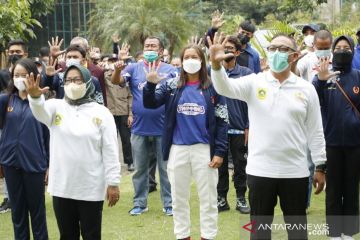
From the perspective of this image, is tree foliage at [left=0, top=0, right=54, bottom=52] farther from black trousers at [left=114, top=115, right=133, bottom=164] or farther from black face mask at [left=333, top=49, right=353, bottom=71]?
black face mask at [left=333, top=49, right=353, bottom=71]

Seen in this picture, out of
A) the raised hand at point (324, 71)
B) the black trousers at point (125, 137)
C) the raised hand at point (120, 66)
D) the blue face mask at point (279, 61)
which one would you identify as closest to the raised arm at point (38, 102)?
the blue face mask at point (279, 61)

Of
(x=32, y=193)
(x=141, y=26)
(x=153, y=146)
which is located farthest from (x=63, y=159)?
(x=141, y=26)

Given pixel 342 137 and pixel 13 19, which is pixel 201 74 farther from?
pixel 13 19

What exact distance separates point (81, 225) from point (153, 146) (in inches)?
134

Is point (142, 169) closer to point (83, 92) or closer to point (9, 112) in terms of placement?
point (9, 112)

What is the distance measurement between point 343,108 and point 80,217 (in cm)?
302

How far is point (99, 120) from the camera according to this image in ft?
20.3

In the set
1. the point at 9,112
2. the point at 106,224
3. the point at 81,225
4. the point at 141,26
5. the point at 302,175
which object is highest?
the point at 141,26

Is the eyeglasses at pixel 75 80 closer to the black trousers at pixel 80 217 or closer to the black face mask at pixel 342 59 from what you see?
the black trousers at pixel 80 217

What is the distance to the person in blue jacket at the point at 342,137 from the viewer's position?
24.2 feet

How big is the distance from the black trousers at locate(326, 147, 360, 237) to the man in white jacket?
1316 millimetres

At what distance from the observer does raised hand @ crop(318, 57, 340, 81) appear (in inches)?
268

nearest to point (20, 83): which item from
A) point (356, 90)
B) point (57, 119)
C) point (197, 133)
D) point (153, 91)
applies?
point (57, 119)

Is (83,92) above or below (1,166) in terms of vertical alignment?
above
